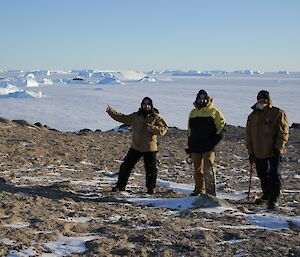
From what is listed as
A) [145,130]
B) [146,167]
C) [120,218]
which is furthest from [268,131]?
[120,218]

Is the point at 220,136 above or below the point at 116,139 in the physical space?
above

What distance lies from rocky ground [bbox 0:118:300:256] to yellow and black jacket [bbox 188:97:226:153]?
2.58 ft

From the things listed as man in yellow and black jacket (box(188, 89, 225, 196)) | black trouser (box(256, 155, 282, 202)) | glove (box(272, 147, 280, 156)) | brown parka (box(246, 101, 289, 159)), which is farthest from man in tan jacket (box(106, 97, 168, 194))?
glove (box(272, 147, 280, 156))

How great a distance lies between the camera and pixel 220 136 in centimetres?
639

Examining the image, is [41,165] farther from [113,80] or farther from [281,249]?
[113,80]

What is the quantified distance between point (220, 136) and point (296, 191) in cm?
236

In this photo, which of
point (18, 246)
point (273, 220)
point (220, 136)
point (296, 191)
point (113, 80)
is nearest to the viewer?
point (18, 246)

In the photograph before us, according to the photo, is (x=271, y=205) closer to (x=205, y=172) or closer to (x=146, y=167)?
(x=205, y=172)

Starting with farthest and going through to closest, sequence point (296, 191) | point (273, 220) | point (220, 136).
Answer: point (296, 191) < point (220, 136) < point (273, 220)

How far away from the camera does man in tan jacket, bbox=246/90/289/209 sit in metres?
5.99

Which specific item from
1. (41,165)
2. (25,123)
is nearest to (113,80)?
(25,123)

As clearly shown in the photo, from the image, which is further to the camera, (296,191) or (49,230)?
(296,191)

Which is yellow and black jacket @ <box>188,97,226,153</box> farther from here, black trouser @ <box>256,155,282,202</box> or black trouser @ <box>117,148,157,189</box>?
black trouser @ <box>117,148,157,189</box>

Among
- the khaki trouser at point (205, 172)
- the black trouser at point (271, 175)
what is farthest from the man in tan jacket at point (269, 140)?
the khaki trouser at point (205, 172)
